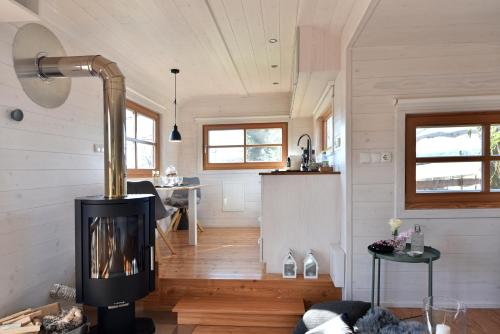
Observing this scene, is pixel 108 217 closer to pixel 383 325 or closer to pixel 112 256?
pixel 112 256

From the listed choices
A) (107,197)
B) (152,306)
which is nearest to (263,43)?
(107,197)

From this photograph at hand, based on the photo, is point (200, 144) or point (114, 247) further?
point (200, 144)

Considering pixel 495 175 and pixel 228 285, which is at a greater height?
pixel 495 175

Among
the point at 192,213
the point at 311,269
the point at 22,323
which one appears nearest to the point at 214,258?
the point at 192,213

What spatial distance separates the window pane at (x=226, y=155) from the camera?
5289 millimetres

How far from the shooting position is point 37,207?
2.19 meters

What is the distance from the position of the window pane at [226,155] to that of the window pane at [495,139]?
A: 3.53 m

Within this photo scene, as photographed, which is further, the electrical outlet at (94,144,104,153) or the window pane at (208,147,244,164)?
the window pane at (208,147,244,164)

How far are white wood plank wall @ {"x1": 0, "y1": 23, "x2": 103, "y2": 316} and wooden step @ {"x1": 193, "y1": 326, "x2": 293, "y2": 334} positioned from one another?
4.03 feet

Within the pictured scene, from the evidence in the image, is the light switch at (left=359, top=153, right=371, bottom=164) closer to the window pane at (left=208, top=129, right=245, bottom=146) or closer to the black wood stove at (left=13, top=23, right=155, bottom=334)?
the black wood stove at (left=13, top=23, right=155, bottom=334)

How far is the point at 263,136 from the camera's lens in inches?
207

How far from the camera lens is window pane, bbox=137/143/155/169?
411cm

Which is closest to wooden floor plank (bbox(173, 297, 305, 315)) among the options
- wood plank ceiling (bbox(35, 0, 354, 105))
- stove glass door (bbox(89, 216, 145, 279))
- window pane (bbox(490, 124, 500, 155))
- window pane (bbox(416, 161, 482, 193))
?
stove glass door (bbox(89, 216, 145, 279))

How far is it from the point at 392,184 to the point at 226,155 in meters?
3.25
